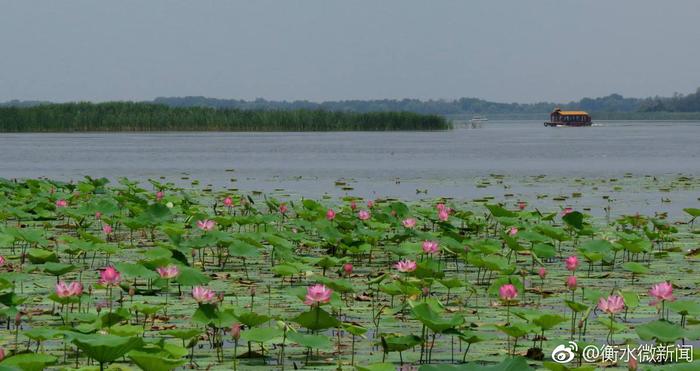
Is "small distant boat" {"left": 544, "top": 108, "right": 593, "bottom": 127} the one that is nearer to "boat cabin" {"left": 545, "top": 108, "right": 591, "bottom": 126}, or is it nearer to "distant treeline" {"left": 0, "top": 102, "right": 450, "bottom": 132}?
"boat cabin" {"left": 545, "top": 108, "right": 591, "bottom": 126}

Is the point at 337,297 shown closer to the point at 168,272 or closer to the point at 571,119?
the point at 168,272

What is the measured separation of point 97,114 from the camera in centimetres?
5475

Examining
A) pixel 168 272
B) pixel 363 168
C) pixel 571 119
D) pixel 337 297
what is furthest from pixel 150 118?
pixel 571 119

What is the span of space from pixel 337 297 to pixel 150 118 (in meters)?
50.4

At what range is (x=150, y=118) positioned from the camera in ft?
179

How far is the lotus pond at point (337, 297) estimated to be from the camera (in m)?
4.43

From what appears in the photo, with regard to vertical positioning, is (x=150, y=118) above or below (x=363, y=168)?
below

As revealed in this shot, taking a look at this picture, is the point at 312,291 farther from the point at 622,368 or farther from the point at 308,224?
the point at 308,224

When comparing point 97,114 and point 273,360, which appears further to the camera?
point 97,114

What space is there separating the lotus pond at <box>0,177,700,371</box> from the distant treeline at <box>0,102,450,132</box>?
44516 millimetres

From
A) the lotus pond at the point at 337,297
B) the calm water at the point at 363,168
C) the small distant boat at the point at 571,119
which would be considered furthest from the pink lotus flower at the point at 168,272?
the small distant boat at the point at 571,119

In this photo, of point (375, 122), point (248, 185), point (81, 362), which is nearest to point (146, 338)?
point (81, 362)

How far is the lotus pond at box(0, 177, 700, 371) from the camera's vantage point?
14.5 ft

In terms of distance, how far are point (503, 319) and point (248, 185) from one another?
13.3m
